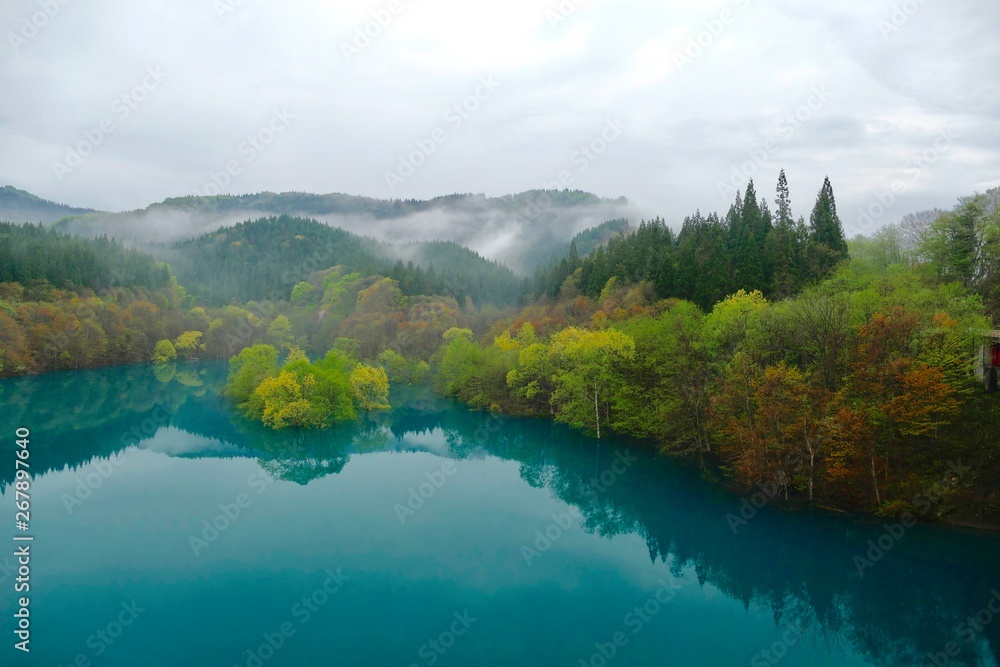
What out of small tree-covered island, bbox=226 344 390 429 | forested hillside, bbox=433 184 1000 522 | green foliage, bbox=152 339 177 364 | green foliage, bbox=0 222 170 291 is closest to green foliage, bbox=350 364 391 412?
small tree-covered island, bbox=226 344 390 429

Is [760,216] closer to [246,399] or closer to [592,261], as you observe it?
[592,261]

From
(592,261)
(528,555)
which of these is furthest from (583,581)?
(592,261)

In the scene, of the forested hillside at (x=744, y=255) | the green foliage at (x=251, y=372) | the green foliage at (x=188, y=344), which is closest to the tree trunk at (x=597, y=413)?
the forested hillside at (x=744, y=255)

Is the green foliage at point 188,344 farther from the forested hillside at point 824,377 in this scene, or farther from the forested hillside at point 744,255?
the forested hillside at point 744,255

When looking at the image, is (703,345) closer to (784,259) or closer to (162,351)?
(784,259)

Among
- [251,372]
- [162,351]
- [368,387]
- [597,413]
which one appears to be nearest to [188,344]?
[162,351]
